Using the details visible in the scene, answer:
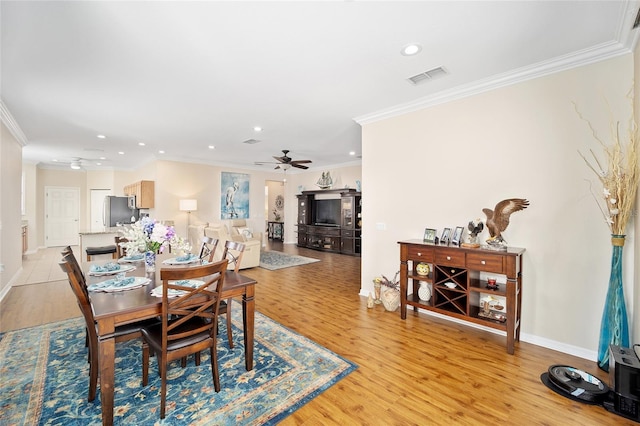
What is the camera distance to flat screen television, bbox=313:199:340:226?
29.1 feet

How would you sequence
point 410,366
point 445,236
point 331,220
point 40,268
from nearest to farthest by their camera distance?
point 410,366 → point 445,236 → point 40,268 → point 331,220

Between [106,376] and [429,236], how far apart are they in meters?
3.22

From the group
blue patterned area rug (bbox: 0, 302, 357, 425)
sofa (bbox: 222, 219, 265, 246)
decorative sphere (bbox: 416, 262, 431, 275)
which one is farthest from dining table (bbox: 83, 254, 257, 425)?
sofa (bbox: 222, 219, 265, 246)

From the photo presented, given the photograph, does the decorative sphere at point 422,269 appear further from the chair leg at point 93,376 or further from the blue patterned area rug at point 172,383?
the chair leg at point 93,376

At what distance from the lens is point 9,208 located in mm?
4520

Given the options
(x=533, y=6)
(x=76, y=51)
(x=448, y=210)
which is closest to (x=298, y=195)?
(x=448, y=210)

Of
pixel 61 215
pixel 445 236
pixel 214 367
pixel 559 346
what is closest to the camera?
pixel 214 367

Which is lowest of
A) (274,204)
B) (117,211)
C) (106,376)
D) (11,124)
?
(106,376)

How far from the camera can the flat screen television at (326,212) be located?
29.1ft

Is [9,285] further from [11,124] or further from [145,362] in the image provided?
[145,362]

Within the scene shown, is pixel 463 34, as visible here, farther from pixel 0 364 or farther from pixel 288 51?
pixel 0 364

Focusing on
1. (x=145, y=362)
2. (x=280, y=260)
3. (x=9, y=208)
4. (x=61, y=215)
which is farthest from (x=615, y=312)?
(x=61, y=215)

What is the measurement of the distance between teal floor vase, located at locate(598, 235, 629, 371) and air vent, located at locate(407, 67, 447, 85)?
6.96 feet

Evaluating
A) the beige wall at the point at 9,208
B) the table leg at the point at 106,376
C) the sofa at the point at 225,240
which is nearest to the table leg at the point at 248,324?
the table leg at the point at 106,376
